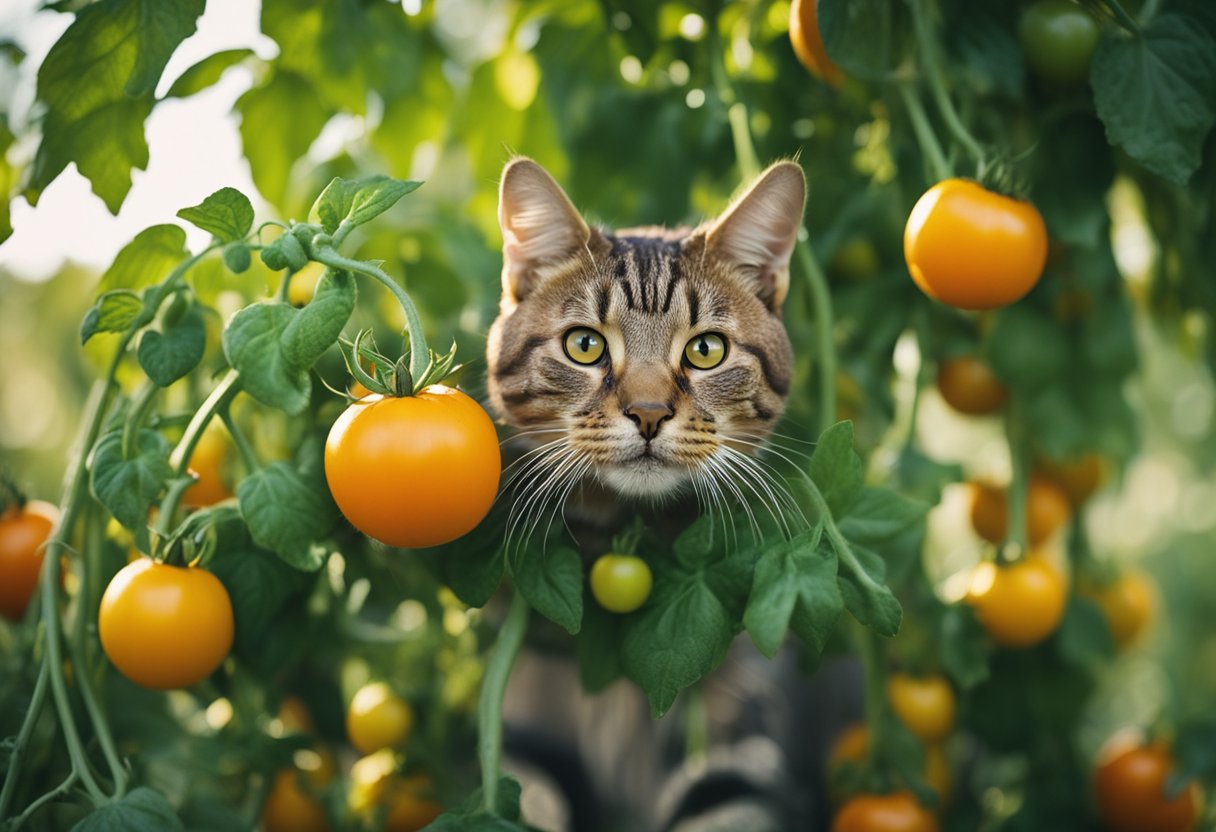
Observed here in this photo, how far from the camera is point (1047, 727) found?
149 centimetres

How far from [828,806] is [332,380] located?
3.74ft

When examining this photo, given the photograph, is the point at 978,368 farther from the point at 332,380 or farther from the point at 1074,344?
the point at 332,380

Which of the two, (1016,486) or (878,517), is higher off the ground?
(878,517)

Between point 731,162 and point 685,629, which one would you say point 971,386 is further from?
point 685,629

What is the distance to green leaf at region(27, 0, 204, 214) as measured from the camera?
38.0 inches

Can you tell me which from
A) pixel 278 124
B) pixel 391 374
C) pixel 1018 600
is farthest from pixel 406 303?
pixel 1018 600

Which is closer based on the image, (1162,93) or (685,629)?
(685,629)

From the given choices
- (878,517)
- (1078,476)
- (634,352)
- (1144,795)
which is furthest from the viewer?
(1078,476)

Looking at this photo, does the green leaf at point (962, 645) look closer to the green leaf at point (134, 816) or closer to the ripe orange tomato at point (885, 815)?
the ripe orange tomato at point (885, 815)

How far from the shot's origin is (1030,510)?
1457mm

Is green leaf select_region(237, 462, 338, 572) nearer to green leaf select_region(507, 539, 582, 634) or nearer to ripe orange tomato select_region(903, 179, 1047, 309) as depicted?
green leaf select_region(507, 539, 582, 634)

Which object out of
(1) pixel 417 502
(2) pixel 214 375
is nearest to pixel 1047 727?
(1) pixel 417 502

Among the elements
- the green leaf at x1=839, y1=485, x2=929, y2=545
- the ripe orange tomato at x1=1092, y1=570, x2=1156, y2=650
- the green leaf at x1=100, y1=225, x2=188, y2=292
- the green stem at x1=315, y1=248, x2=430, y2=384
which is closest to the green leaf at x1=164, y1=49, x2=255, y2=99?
the green leaf at x1=100, y1=225, x2=188, y2=292

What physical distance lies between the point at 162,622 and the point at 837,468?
66 centimetres
